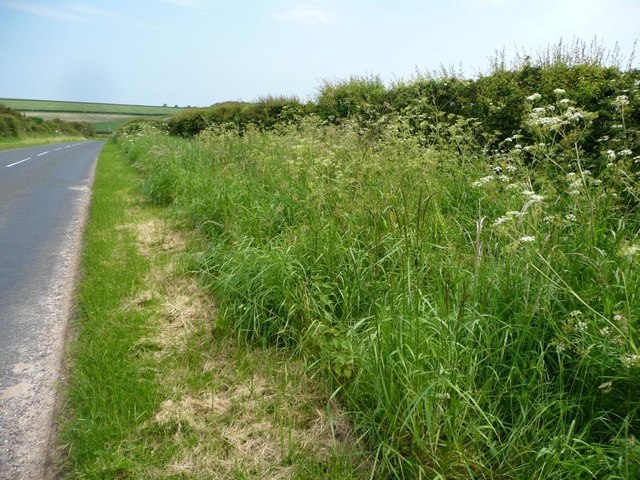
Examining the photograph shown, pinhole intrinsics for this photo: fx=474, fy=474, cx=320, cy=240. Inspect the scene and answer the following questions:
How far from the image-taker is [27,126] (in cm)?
4331

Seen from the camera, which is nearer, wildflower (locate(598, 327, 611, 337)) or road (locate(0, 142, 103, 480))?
wildflower (locate(598, 327, 611, 337))

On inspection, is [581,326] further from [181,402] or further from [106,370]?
[106,370]

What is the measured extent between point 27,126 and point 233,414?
49410mm

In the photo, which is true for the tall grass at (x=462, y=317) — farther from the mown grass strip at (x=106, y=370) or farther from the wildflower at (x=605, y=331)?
the mown grass strip at (x=106, y=370)

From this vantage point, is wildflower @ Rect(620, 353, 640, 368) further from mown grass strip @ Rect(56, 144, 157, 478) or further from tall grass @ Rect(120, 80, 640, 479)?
mown grass strip @ Rect(56, 144, 157, 478)

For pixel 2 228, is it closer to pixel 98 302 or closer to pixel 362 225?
pixel 98 302

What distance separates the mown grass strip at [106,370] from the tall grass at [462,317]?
2.69ft

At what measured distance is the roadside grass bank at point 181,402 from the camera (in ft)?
8.52

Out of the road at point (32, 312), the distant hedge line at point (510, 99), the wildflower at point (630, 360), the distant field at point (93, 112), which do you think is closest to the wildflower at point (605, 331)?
the wildflower at point (630, 360)

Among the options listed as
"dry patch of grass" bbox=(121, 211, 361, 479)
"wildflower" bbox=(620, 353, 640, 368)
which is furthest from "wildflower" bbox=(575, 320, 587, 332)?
"dry patch of grass" bbox=(121, 211, 361, 479)

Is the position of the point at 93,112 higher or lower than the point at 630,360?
higher

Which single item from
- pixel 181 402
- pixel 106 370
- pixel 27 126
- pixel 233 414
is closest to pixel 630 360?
pixel 233 414

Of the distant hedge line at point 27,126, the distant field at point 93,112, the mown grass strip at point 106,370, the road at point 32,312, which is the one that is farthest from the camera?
the distant field at point 93,112

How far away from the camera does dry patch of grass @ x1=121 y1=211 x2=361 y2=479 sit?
8.45 ft
